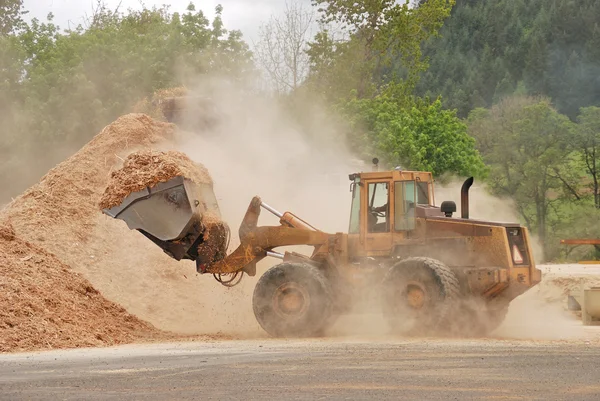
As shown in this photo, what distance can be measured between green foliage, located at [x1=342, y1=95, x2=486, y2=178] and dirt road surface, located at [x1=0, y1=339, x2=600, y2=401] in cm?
2996

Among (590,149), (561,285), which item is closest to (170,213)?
(561,285)

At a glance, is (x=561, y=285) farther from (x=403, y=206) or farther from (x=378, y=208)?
(x=403, y=206)

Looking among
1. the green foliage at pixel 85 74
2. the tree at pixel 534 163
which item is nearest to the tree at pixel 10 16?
the green foliage at pixel 85 74

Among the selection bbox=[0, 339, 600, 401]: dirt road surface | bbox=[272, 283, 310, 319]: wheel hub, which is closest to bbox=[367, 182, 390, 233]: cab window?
bbox=[272, 283, 310, 319]: wheel hub

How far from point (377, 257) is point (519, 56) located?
122281 millimetres

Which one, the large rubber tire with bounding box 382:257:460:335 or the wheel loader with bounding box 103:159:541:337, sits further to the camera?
the wheel loader with bounding box 103:159:541:337

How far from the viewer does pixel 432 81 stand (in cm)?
13162

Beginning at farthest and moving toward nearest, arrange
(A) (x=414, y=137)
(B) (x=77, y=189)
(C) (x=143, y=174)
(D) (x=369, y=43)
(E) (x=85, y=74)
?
(D) (x=369, y=43), (A) (x=414, y=137), (E) (x=85, y=74), (B) (x=77, y=189), (C) (x=143, y=174)

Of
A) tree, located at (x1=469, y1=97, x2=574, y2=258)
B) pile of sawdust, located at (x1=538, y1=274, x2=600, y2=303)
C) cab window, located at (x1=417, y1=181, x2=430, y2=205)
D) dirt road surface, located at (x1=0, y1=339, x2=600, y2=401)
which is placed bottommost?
dirt road surface, located at (x1=0, y1=339, x2=600, y2=401)

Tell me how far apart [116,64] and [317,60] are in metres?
19.5

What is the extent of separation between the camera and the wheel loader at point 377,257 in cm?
1884

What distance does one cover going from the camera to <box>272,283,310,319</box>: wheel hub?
19.8m

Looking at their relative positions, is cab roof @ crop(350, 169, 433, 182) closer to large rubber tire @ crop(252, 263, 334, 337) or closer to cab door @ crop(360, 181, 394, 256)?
cab door @ crop(360, 181, 394, 256)

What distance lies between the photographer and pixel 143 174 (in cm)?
2014
